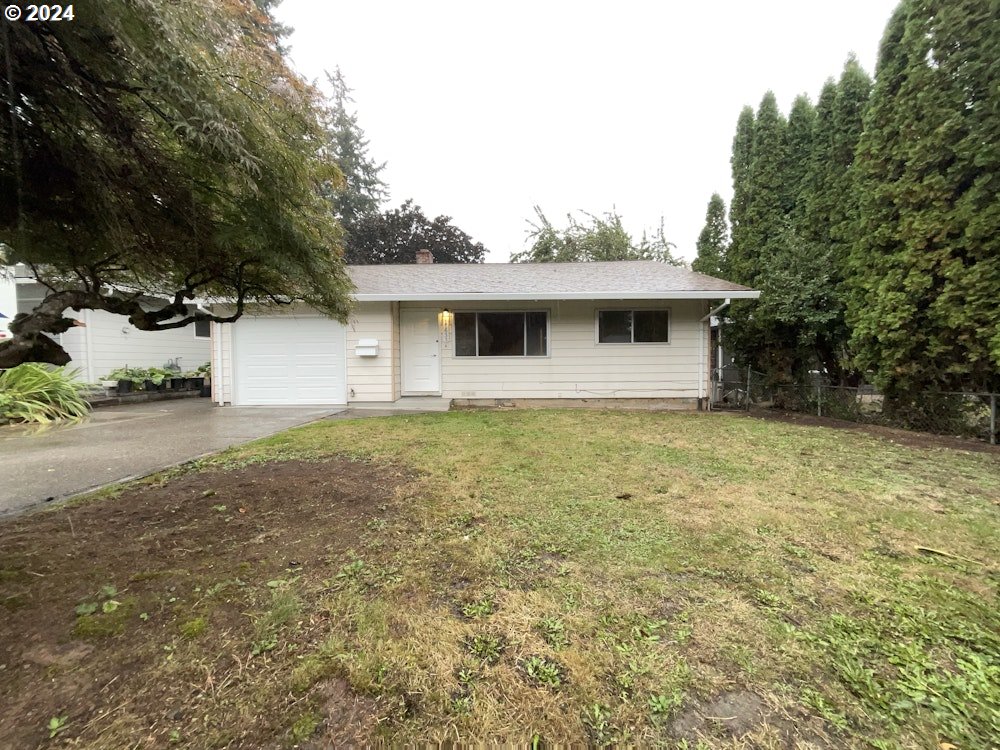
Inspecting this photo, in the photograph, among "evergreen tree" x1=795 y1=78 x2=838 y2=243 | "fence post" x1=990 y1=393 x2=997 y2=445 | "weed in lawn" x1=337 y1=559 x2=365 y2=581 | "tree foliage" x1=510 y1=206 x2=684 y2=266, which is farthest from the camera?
"tree foliage" x1=510 y1=206 x2=684 y2=266

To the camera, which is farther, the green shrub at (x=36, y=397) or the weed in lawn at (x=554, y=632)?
the green shrub at (x=36, y=397)

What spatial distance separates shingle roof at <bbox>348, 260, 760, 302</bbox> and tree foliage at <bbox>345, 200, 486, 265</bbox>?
14.0 meters

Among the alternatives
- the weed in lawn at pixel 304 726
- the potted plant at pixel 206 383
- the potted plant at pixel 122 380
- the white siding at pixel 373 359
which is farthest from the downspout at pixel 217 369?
A: the weed in lawn at pixel 304 726

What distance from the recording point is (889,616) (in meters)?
1.93

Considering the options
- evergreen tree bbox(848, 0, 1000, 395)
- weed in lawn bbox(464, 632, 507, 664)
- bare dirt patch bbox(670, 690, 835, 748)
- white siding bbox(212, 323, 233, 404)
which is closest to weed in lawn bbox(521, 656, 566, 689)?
weed in lawn bbox(464, 632, 507, 664)

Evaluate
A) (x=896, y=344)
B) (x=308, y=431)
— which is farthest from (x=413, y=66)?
(x=896, y=344)

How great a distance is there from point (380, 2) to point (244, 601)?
29.5ft

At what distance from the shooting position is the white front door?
385 inches

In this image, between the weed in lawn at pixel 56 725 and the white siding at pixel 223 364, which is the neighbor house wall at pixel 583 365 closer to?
the white siding at pixel 223 364

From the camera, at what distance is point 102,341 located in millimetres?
10500

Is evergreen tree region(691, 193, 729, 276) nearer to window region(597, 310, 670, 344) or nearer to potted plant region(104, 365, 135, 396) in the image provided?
window region(597, 310, 670, 344)

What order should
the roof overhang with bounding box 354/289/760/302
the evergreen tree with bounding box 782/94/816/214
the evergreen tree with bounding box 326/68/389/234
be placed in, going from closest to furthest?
the roof overhang with bounding box 354/289/760/302 < the evergreen tree with bounding box 782/94/816/214 < the evergreen tree with bounding box 326/68/389/234

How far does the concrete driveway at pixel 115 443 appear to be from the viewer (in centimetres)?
378
